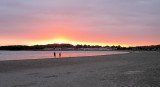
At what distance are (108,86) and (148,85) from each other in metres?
2.09

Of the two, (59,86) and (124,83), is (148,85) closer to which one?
(124,83)

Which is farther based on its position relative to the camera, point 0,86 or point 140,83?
point 0,86

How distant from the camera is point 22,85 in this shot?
66.3ft

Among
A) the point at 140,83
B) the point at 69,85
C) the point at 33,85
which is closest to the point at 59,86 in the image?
the point at 69,85

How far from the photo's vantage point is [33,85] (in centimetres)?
1991

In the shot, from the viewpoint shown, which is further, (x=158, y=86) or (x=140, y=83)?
(x=140, y=83)

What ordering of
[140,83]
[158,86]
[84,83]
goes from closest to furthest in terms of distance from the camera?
[158,86], [140,83], [84,83]

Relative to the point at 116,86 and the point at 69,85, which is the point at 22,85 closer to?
the point at 69,85

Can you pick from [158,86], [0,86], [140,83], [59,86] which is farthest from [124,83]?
[0,86]

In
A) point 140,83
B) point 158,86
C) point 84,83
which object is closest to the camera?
point 158,86

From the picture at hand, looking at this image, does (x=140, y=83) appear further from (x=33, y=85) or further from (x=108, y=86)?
(x=33, y=85)

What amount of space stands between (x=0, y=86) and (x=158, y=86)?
9.18 m

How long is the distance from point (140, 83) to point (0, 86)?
26.8 feet

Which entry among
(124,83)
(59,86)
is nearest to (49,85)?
(59,86)
